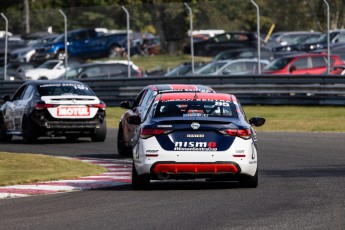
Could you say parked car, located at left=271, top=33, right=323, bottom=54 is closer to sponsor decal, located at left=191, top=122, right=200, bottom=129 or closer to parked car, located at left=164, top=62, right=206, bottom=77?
parked car, located at left=164, top=62, right=206, bottom=77

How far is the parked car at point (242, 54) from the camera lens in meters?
39.7

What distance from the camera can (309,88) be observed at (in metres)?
35.5

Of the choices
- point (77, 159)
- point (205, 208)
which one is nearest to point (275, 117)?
point (77, 159)

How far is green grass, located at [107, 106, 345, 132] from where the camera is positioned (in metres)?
30.0

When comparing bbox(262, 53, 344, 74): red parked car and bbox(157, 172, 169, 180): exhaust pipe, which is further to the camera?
bbox(262, 53, 344, 74): red parked car

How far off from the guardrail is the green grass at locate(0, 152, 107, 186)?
14.7m

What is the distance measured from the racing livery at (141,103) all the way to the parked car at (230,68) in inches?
720

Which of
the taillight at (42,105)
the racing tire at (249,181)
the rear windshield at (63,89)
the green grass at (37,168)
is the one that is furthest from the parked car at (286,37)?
the racing tire at (249,181)

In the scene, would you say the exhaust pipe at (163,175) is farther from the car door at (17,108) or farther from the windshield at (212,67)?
the windshield at (212,67)

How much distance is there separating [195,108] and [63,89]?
10632mm

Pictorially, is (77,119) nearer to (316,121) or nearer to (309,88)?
(316,121)

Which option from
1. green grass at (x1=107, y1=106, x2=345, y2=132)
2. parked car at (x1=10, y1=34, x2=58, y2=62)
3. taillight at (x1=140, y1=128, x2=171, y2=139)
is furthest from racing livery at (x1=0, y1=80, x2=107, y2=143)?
parked car at (x1=10, y1=34, x2=58, y2=62)

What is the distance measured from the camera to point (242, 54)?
40.8 meters

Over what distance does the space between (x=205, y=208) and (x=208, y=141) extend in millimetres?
2056
